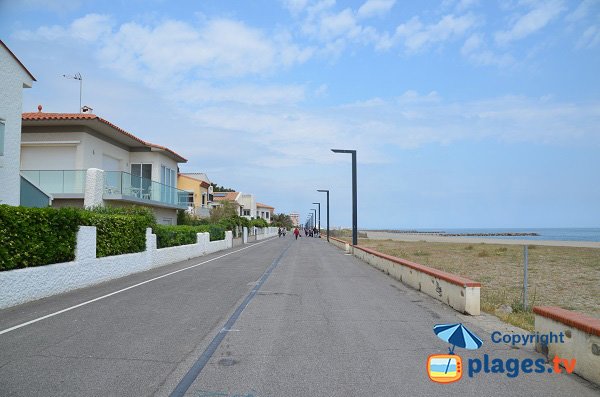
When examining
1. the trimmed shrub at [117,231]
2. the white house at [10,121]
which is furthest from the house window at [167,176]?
the white house at [10,121]

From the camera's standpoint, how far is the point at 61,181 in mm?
25375

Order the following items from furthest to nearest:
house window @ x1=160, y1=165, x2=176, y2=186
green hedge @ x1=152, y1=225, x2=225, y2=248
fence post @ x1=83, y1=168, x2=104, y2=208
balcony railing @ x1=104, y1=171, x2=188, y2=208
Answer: house window @ x1=160, y1=165, x2=176, y2=186 < balcony railing @ x1=104, y1=171, x2=188, y2=208 < fence post @ x1=83, y1=168, x2=104, y2=208 < green hedge @ x1=152, y1=225, x2=225, y2=248

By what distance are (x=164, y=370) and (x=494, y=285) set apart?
1338 cm

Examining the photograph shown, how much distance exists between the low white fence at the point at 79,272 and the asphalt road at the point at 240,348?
1.25ft

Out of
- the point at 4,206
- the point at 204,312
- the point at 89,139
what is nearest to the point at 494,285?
the point at 204,312

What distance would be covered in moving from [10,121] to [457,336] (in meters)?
18.0

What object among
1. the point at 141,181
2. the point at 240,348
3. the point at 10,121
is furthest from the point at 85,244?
the point at 141,181

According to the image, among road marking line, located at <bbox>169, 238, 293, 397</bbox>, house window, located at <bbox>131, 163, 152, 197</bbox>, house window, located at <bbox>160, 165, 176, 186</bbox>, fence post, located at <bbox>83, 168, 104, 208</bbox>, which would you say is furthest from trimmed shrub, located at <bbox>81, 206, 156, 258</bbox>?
house window, located at <bbox>160, 165, 176, 186</bbox>

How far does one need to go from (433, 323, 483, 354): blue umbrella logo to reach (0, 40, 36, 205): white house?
16402 millimetres

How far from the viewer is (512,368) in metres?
6.04

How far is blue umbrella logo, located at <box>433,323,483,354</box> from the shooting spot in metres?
7.29

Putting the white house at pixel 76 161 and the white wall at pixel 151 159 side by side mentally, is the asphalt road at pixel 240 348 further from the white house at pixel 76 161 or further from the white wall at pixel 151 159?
the white wall at pixel 151 159

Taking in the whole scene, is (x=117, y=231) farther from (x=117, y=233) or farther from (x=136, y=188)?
(x=136, y=188)

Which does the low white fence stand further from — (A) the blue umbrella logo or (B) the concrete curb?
(B) the concrete curb
